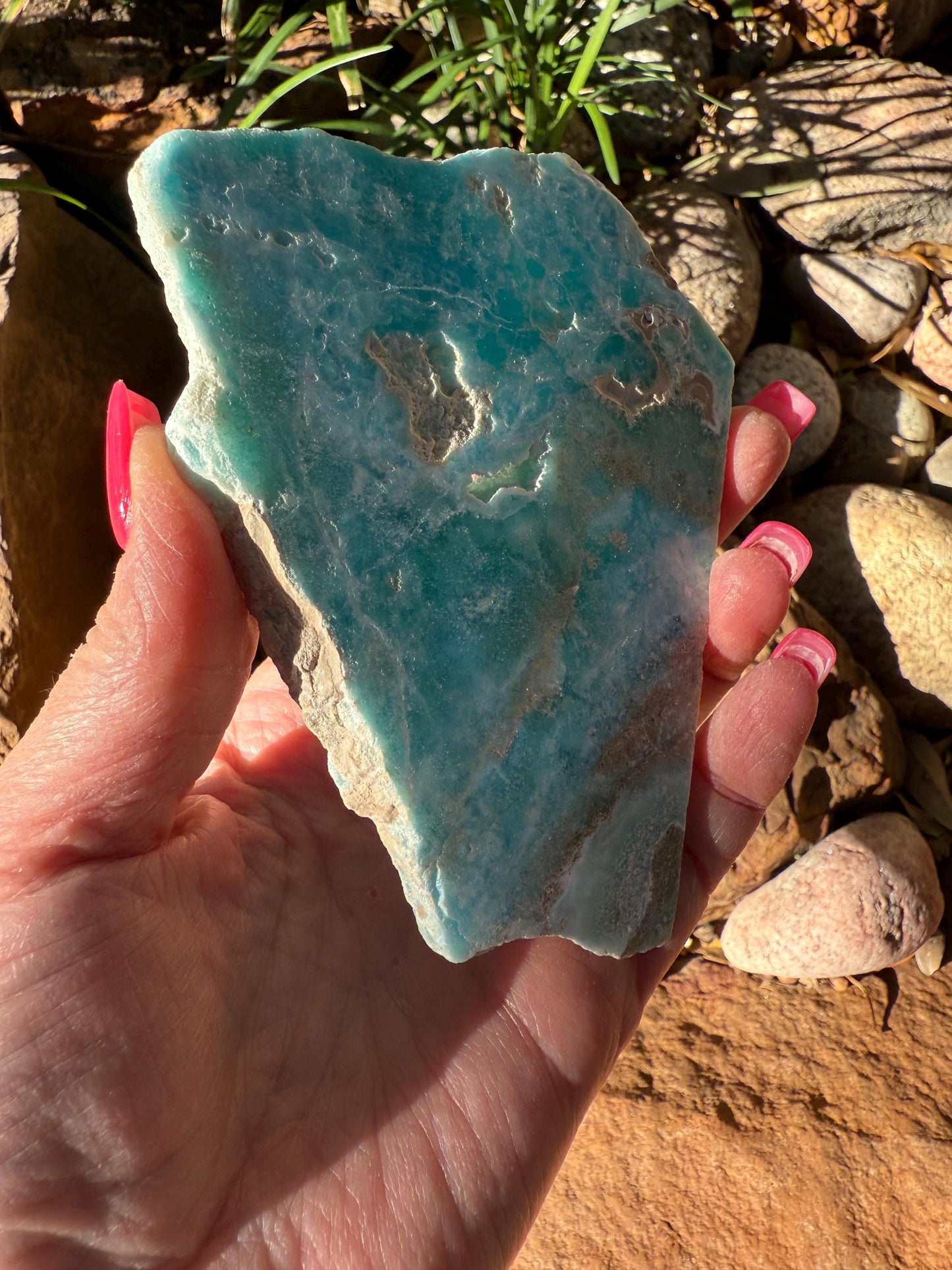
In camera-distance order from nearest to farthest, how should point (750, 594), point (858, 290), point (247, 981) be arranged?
point (247, 981) → point (750, 594) → point (858, 290)

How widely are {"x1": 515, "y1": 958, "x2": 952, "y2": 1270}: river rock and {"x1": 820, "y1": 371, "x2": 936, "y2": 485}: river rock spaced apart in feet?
4.06

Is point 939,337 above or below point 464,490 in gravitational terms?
below

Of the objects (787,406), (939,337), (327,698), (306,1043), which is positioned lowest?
(939,337)

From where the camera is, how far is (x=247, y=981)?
1.36 m

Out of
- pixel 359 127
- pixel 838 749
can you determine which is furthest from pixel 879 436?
pixel 359 127

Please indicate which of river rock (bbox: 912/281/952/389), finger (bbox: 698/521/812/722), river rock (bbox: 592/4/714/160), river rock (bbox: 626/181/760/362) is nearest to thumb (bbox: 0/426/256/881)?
finger (bbox: 698/521/812/722)

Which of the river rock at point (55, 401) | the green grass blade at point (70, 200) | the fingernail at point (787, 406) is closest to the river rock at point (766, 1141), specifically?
the fingernail at point (787, 406)

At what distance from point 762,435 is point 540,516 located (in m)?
0.46

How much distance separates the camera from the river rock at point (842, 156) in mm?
2561

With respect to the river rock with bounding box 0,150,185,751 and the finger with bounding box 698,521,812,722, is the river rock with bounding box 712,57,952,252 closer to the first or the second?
the finger with bounding box 698,521,812,722

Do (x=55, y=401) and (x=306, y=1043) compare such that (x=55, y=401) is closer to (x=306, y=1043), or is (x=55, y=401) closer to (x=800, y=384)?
(x=306, y=1043)

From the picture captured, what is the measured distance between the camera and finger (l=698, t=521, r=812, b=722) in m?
1.54

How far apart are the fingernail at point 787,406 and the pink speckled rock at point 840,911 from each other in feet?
3.46

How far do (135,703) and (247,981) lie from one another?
0.41 meters
